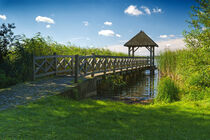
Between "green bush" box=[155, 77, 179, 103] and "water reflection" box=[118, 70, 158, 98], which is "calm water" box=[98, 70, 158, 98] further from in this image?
"green bush" box=[155, 77, 179, 103]

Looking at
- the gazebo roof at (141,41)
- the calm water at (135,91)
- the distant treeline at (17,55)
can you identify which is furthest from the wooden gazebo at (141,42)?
the distant treeline at (17,55)

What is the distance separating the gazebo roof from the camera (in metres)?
24.7

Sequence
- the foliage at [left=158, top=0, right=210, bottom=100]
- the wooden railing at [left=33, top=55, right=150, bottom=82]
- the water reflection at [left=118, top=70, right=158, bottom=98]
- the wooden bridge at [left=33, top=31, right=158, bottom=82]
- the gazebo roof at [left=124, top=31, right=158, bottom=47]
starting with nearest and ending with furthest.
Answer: the foliage at [left=158, top=0, right=210, bottom=100]
the wooden railing at [left=33, top=55, right=150, bottom=82]
the wooden bridge at [left=33, top=31, right=158, bottom=82]
the water reflection at [left=118, top=70, right=158, bottom=98]
the gazebo roof at [left=124, top=31, right=158, bottom=47]

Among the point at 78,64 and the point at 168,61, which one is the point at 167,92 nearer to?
the point at 78,64

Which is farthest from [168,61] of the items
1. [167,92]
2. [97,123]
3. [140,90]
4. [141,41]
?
[97,123]

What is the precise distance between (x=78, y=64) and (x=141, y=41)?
16.9 meters

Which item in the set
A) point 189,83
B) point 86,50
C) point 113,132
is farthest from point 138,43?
point 113,132

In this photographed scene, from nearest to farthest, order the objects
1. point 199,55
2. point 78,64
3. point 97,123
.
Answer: point 97,123
point 199,55
point 78,64

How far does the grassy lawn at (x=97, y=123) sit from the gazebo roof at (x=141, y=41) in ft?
62.8

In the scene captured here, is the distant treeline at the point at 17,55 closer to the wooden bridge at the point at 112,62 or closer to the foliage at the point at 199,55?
the wooden bridge at the point at 112,62

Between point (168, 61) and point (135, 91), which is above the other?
point (168, 61)

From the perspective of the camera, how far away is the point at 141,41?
24.9 m

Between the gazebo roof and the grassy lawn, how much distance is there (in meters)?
19.2

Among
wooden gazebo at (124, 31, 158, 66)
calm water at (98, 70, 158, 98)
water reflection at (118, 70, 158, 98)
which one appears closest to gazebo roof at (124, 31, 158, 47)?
wooden gazebo at (124, 31, 158, 66)
